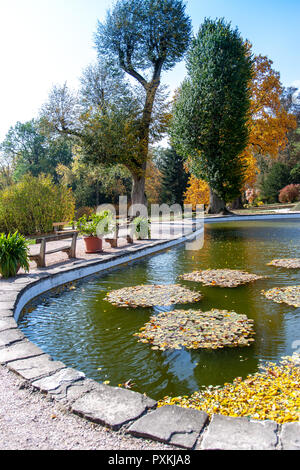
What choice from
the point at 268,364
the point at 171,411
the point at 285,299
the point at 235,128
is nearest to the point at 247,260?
the point at 285,299

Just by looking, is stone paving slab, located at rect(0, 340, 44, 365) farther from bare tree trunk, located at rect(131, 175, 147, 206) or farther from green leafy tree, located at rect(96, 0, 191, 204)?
bare tree trunk, located at rect(131, 175, 147, 206)

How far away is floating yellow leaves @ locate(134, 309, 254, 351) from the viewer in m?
4.04

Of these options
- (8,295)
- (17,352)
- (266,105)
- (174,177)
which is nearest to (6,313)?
(8,295)

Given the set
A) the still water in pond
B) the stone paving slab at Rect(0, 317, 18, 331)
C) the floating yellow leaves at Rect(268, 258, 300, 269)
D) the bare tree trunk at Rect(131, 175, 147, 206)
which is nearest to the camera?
the still water in pond

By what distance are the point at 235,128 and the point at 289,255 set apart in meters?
14.7

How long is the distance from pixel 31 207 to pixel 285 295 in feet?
36.3

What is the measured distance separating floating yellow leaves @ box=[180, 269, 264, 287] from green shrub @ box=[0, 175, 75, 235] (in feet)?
28.3

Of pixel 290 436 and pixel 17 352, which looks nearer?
pixel 290 436

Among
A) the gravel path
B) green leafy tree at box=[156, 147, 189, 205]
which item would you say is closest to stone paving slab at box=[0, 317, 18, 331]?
the gravel path

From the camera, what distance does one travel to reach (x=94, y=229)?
9.66 meters

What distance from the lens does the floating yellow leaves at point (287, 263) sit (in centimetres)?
819

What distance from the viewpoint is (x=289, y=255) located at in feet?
31.7

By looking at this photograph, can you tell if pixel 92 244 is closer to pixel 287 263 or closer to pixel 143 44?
pixel 287 263

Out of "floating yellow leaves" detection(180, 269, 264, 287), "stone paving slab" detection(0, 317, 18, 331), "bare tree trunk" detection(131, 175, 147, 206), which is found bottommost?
"floating yellow leaves" detection(180, 269, 264, 287)
